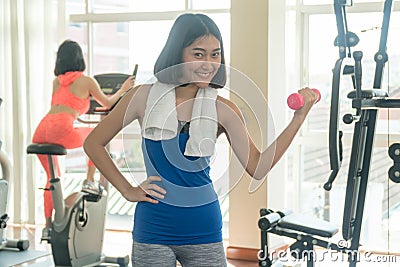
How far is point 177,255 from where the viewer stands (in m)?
2.14

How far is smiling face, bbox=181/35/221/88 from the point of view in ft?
6.93

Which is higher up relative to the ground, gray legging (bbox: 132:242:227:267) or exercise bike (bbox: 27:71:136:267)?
gray legging (bbox: 132:242:227:267)

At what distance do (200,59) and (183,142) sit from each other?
9.8 inches

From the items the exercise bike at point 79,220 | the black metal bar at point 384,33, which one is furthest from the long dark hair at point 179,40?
the exercise bike at point 79,220

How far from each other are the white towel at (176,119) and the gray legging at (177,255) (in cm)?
28

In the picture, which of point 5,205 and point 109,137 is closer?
point 109,137

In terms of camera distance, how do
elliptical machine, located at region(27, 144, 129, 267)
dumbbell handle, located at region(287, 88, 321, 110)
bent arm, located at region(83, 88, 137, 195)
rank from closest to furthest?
dumbbell handle, located at region(287, 88, 321, 110) → bent arm, located at region(83, 88, 137, 195) → elliptical machine, located at region(27, 144, 129, 267)

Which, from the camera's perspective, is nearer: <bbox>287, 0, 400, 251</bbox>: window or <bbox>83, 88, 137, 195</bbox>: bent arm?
<bbox>83, 88, 137, 195</bbox>: bent arm

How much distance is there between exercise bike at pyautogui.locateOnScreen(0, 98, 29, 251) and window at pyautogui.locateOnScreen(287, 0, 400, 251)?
203cm

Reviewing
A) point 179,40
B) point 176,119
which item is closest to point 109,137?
point 176,119

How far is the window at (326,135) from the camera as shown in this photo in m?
5.06

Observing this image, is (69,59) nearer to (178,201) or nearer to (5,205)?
(5,205)

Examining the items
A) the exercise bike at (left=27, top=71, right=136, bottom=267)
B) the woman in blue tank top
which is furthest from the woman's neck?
the exercise bike at (left=27, top=71, right=136, bottom=267)

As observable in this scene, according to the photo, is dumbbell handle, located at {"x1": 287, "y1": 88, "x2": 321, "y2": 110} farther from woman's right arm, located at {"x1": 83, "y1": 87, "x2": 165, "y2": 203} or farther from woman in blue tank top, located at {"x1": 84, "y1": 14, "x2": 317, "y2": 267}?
woman's right arm, located at {"x1": 83, "y1": 87, "x2": 165, "y2": 203}
